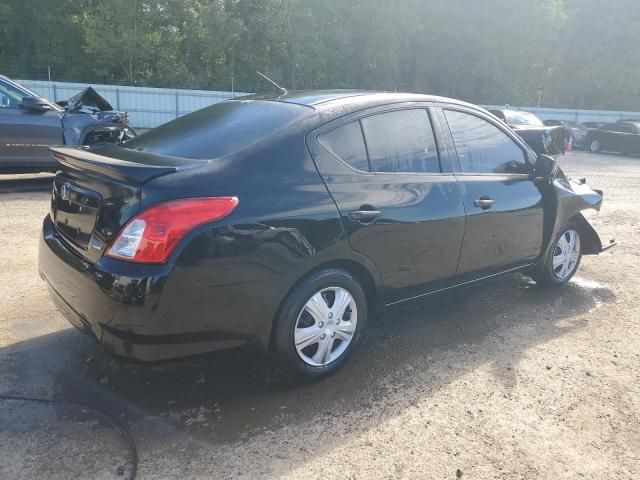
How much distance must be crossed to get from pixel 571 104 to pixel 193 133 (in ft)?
145

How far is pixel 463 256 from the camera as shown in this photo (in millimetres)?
3973

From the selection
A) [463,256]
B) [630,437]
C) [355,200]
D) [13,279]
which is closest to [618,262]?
[463,256]

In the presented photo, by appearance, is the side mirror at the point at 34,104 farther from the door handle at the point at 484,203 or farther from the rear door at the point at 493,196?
the door handle at the point at 484,203

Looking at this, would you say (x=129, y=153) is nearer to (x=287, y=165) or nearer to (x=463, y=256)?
(x=287, y=165)

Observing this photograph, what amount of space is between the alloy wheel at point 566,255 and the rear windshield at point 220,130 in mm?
2899

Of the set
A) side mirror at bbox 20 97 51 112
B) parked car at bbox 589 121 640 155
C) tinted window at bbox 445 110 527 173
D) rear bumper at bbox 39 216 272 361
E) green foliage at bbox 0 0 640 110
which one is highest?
green foliage at bbox 0 0 640 110

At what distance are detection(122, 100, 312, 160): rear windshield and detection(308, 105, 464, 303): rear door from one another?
0.90ft

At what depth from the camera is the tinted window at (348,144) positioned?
129 inches

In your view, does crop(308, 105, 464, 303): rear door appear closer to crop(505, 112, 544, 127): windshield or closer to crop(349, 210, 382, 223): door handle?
crop(349, 210, 382, 223): door handle

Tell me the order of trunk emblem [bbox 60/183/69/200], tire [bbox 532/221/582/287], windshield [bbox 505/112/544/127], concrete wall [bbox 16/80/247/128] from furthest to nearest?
1. concrete wall [bbox 16/80/247/128]
2. windshield [bbox 505/112/544/127]
3. tire [bbox 532/221/582/287]
4. trunk emblem [bbox 60/183/69/200]

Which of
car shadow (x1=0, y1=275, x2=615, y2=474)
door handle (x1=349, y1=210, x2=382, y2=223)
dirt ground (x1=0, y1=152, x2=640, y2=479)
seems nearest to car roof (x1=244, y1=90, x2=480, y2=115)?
door handle (x1=349, y1=210, x2=382, y2=223)

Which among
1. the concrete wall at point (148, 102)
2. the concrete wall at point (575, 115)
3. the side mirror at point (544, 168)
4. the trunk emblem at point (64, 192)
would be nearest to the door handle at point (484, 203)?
the side mirror at point (544, 168)

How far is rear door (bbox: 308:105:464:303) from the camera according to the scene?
10.7 ft

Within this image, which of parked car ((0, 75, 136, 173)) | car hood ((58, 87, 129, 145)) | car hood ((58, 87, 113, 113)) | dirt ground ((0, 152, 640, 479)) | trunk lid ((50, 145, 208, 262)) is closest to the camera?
dirt ground ((0, 152, 640, 479))
